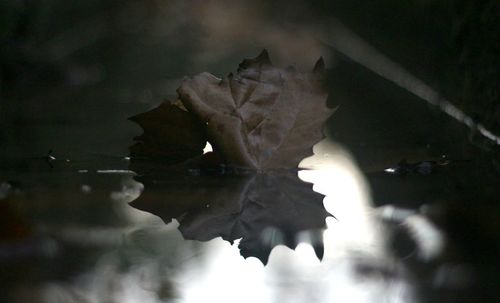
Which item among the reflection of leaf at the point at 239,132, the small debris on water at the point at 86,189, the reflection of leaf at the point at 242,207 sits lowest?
the small debris on water at the point at 86,189

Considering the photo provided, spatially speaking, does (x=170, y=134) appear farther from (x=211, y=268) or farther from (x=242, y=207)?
(x=211, y=268)

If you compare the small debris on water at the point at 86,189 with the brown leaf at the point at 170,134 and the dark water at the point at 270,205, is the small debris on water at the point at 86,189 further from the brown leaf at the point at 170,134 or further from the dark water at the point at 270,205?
the brown leaf at the point at 170,134

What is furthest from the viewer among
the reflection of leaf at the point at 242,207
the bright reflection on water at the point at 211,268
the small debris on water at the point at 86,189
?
the small debris on water at the point at 86,189

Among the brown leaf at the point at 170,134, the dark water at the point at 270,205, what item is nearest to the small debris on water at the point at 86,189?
the dark water at the point at 270,205

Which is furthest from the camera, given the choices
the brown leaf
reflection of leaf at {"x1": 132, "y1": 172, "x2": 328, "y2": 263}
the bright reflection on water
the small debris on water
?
the brown leaf

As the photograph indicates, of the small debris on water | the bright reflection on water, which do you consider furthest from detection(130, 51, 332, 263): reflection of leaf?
the bright reflection on water

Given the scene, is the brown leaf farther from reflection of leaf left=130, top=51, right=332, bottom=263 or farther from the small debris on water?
the small debris on water

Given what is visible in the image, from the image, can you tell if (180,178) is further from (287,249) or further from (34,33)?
(34,33)
